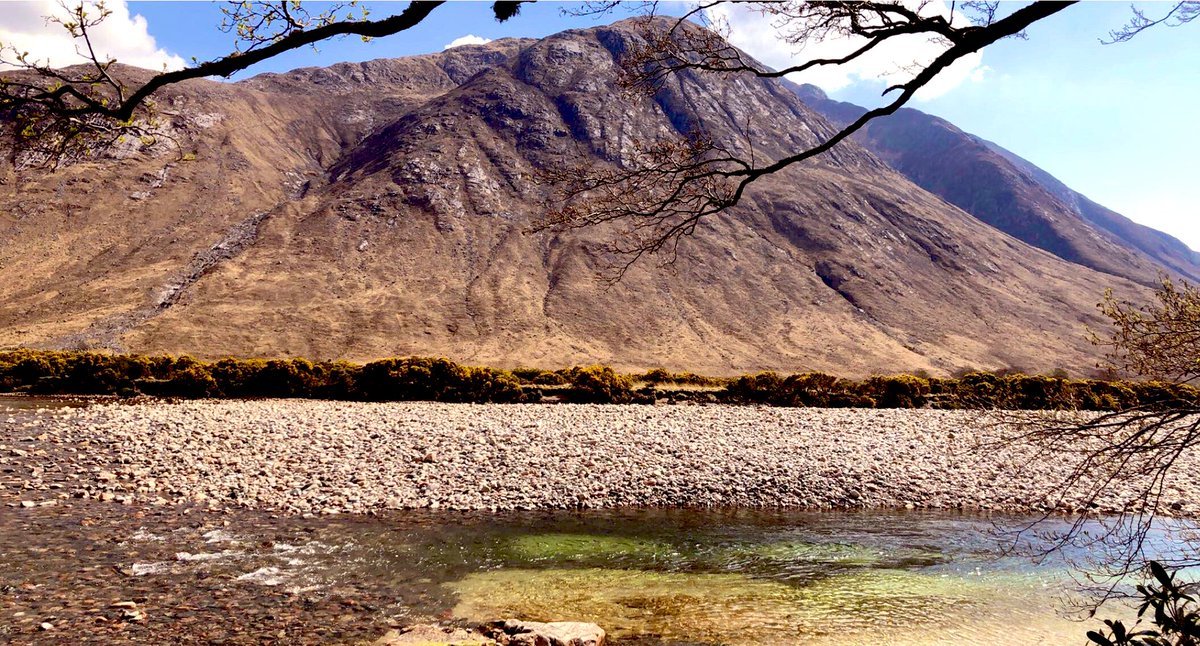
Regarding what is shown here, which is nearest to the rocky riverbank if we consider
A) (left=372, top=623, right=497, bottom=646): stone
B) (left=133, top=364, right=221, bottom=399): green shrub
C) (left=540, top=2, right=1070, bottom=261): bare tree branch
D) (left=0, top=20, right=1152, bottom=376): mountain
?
(left=133, top=364, right=221, bottom=399): green shrub

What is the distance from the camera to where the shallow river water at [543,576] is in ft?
26.5

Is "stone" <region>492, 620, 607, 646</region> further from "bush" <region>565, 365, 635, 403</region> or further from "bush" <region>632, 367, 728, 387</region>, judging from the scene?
"bush" <region>632, 367, 728, 387</region>

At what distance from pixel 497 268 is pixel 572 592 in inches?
2480

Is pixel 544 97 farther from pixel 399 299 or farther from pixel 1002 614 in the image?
pixel 1002 614

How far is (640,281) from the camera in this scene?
72.1 meters

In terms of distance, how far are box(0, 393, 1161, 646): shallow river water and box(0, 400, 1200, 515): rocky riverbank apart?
1.17m

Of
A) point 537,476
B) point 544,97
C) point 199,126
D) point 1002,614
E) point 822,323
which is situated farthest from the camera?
point 544,97

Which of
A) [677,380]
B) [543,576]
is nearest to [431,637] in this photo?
[543,576]

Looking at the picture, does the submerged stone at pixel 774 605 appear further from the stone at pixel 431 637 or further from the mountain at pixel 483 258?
the mountain at pixel 483 258

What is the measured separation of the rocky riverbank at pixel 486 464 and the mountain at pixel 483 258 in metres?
35.5

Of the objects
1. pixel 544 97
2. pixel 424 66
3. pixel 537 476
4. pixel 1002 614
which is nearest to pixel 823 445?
pixel 537 476

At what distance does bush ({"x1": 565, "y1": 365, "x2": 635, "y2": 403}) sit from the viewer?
27016 millimetres

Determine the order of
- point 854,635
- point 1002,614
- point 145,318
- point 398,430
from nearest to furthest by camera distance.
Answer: point 854,635, point 1002,614, point 398,430, point 145,318

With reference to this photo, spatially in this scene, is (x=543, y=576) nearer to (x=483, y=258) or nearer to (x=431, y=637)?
(x=431, y=637)
